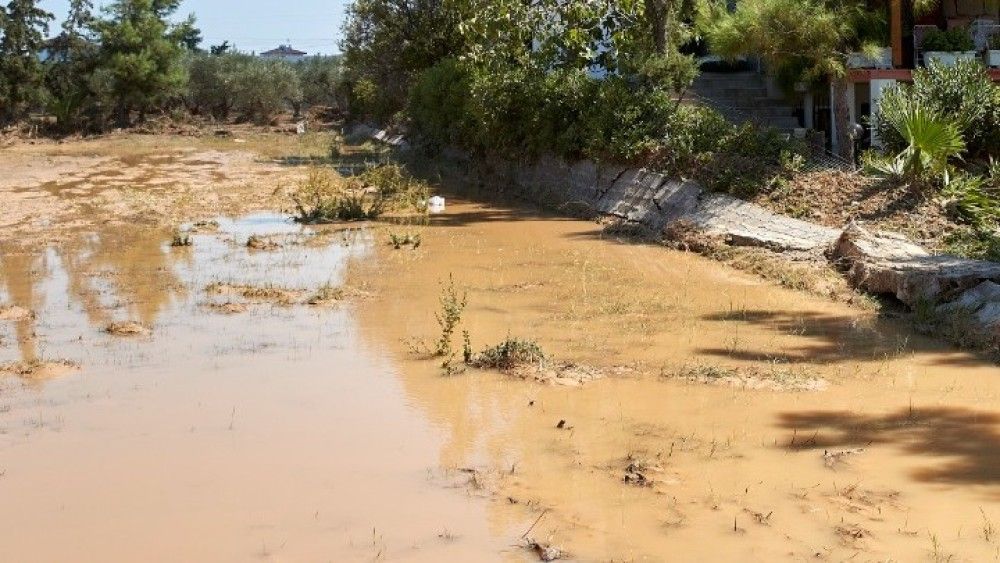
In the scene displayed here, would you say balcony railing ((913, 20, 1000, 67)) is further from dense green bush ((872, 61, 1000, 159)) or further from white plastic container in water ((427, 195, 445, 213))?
white plastic container in water ((427, 195, 445, 213))

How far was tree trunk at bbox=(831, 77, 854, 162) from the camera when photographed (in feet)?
58.4

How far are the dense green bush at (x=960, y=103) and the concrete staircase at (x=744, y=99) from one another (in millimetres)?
5397

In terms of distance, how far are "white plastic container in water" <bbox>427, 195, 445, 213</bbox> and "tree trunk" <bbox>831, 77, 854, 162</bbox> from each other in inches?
308

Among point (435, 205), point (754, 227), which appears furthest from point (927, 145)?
point (435, 205)

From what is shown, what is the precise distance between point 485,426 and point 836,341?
431 centimetres

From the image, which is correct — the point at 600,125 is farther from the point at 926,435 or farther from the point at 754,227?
the point at 926,435

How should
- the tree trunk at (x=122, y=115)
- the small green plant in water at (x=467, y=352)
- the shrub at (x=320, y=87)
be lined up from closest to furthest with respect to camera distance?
the small green plant in water at (x=467, y=352) → the tree trunk at (x=122, y=115) → the shrub at (x=320, y=87)

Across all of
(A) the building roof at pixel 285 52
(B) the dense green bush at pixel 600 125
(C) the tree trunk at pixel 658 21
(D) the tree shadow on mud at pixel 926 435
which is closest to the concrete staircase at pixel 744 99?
(B) the dense green bush at pixel 600 125

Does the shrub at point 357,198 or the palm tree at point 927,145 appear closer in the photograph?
the palm tree at point 927,145

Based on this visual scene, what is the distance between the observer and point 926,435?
8094 millimetres

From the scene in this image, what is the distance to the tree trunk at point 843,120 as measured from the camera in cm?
1781

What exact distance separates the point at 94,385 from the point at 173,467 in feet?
8.19

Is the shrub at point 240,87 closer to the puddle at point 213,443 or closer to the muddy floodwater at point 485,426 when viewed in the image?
the muddy floodwater at point 485,426

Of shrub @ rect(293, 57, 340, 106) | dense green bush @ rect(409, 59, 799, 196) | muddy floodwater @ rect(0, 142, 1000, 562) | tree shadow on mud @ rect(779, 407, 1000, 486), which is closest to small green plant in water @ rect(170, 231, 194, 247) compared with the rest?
muddy floodwater @ rect(0, 142, 1000, 562)
